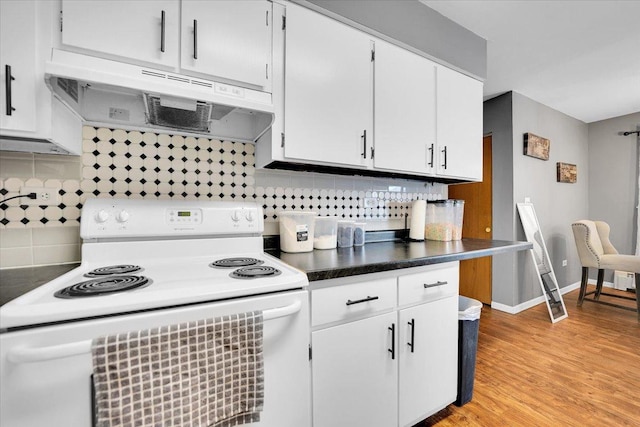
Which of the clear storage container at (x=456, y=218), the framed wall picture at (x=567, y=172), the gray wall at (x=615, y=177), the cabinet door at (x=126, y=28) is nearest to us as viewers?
the cabinet door at (x=126, y=28)

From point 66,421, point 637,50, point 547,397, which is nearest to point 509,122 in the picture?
point 637,50

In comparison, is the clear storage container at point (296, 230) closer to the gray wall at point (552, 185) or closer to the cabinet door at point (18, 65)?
the cabinet door at point (18, 65)

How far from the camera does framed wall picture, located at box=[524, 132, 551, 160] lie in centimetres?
336

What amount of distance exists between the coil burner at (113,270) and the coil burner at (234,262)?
29 cm

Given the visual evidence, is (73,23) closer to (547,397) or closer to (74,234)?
(74,234)

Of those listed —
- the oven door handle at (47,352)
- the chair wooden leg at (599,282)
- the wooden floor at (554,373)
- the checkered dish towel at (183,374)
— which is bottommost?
the wooden floor at (554,373)

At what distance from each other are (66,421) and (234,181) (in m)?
1.15

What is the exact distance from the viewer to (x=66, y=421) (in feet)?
2.25

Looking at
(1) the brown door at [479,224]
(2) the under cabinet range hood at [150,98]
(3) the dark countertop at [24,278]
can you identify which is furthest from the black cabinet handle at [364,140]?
(1) the brown door at [479,224]

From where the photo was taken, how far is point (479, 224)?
364cm

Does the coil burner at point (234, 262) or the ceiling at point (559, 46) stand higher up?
the ceiling at point (559, 46)

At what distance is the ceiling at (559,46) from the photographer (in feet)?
6.39

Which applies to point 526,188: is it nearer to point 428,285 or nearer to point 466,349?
point 466,349

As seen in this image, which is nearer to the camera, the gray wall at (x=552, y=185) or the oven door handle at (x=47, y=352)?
the oven door handle at (x=47, y=352)
